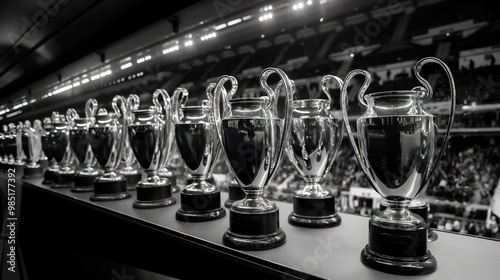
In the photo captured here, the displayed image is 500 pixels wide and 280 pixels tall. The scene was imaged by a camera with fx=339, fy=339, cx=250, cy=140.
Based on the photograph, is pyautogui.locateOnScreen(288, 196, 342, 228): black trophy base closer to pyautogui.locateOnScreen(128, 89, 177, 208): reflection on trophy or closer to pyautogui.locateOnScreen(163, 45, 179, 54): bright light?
pyautogui.locateOnScreen(128, 89, 177, 208): reflection on trophy

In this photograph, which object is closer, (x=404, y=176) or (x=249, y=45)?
(x=404, y=176)

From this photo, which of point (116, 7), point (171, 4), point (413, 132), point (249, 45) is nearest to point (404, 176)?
point (413, 132)

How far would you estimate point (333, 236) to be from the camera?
0.91 meters

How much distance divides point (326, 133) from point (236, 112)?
0.31 m

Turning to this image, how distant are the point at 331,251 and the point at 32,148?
108 inches

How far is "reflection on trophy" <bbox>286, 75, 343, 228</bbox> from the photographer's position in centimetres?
102

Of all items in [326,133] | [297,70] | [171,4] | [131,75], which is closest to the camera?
[326,133]

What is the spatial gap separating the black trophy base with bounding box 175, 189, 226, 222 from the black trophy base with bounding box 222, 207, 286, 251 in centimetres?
25

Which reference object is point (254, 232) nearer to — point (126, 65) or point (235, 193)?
point (235, 193)

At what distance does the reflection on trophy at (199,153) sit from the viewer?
1.17 metres

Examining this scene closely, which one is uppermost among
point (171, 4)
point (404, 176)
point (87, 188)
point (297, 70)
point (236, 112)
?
point (171, 4)

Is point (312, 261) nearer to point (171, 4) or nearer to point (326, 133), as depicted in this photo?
point (326, 133)

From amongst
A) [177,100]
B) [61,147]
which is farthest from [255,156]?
[61,147]

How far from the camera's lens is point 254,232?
0.86m
